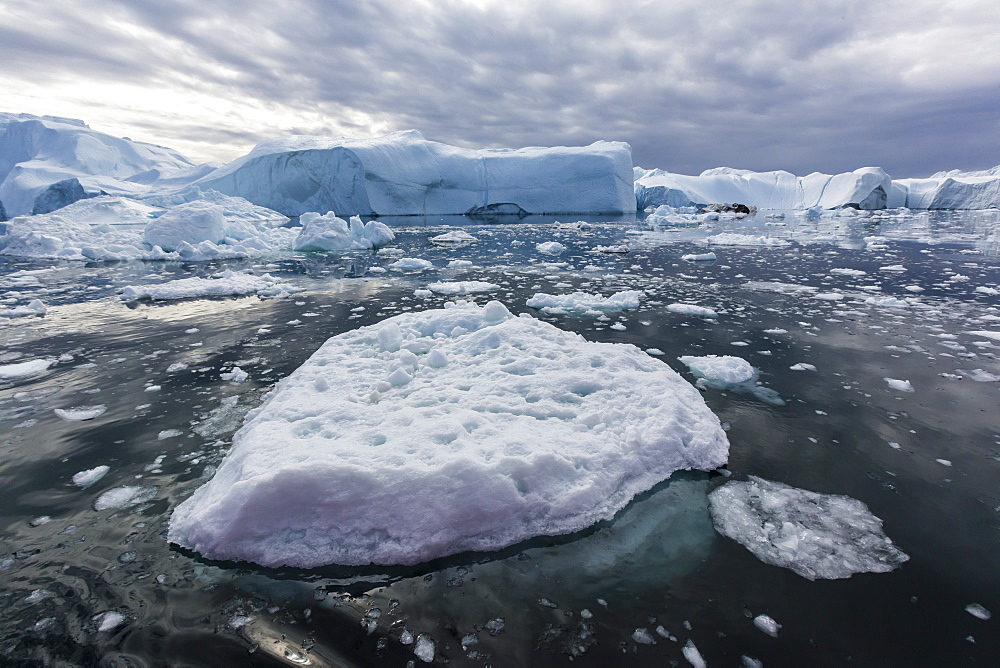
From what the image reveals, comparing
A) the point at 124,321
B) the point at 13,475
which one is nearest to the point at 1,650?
the point at 13,475

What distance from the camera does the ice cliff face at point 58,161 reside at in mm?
29797

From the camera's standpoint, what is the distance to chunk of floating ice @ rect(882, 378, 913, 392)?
3.63 meters

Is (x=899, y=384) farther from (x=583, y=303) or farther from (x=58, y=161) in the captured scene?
(x=58, y=161)

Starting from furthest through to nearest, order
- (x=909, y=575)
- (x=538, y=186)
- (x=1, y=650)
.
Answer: (x=538, y=186)
(x=909, y=575)
(x=1, y=650)

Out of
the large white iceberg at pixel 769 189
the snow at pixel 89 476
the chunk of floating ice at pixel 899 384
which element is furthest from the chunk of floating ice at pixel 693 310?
the large white iceberg at pixel 769 189

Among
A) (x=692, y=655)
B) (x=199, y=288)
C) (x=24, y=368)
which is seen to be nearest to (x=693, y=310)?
(x=692, y=655)

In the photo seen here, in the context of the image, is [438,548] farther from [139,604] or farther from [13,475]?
[13,475]

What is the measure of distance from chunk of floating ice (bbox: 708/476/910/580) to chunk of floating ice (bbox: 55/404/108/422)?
165 inches

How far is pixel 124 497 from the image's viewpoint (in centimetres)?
242

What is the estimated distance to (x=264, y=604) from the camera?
1.78 metres

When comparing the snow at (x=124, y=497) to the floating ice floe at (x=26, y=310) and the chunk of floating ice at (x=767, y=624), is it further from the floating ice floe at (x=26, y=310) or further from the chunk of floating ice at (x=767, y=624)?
the floating ice floe at (x=26, y=310)

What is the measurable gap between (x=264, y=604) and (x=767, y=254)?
13.7m

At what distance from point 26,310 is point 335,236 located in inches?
348

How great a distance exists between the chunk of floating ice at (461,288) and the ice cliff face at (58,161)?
96.1 feet
